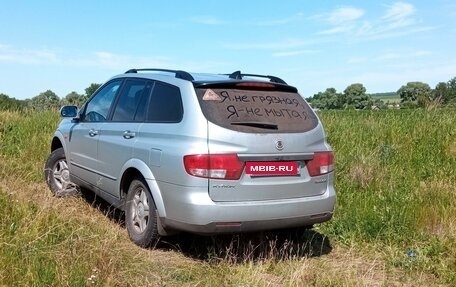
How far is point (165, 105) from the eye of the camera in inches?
187

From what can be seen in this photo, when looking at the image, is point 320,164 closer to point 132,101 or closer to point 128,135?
point 128,135

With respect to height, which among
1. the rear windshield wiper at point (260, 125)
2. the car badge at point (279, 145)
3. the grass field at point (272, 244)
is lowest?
the grass field at point (272, 244)

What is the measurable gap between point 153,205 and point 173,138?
0.71 m

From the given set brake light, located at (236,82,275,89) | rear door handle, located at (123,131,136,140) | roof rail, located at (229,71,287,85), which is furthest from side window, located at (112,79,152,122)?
brake light, located at (236,82,275,89)

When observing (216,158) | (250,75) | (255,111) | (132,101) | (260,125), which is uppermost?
(250,75)

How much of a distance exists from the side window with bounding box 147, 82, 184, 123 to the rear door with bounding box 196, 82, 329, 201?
263 mm

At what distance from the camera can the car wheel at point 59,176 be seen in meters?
6.82

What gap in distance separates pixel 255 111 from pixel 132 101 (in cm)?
162

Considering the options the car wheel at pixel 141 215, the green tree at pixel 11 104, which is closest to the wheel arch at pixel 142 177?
the car wheel at pixel 141 215

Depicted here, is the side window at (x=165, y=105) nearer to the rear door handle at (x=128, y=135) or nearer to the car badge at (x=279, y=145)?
the rear door handle at (x=128, y=135)

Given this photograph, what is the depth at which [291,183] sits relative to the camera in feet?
14.4

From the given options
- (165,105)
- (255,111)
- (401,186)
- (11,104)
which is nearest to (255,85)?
(255,111)

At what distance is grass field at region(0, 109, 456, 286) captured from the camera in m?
3.85

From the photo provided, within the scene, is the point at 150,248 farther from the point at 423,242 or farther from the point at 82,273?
the point at 423,242
